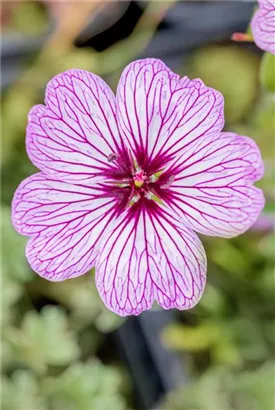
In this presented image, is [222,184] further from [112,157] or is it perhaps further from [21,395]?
[21,395]

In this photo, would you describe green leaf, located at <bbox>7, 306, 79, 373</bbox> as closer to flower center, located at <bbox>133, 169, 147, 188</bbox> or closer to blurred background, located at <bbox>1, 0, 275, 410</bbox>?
blurred background, located at <bbox>1, 0, 275, 410</bbox>

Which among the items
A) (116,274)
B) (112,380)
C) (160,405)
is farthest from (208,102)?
(160,405)

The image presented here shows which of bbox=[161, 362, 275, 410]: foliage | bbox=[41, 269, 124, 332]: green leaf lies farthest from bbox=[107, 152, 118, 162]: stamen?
bbox=[161, 362, 275, 410]: foliage

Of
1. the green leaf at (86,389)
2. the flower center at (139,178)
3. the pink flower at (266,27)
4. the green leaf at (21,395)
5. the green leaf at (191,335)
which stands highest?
the pink flower at (266,27)

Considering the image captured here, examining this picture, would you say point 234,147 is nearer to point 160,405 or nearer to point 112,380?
point 112,380

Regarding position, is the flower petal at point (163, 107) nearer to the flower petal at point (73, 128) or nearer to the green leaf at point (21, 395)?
the flower petal at point (73, 128)

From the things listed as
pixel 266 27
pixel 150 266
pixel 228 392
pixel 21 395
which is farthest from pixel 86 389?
pixel 266 27

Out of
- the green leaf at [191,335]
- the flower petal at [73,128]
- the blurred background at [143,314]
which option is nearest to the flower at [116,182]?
the flower petal at [73,128]
